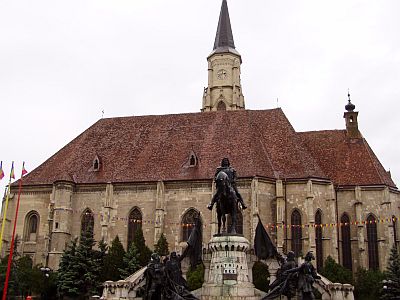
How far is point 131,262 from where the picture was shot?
3133 centimetres

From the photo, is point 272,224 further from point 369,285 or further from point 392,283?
point 392,283

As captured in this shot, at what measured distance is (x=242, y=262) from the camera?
16.0 m

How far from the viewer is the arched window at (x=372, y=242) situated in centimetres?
3516

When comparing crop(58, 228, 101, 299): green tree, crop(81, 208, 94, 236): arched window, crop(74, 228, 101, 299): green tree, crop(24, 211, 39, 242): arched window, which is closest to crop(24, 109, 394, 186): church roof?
crop(81, 208, 94, 236): arched window

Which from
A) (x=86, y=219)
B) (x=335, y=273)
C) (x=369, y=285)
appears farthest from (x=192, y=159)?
(x=369, y=285)

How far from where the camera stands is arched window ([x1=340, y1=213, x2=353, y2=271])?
1399 inches

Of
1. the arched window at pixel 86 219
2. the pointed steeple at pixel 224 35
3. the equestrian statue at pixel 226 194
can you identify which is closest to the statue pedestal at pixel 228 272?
the equestrian statue at pixel 226 194

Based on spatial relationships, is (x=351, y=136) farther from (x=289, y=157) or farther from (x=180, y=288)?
(x=180, y=288)

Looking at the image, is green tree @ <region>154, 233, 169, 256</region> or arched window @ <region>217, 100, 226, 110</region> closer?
green tree @ <region>154, 233, 169, 256</region>

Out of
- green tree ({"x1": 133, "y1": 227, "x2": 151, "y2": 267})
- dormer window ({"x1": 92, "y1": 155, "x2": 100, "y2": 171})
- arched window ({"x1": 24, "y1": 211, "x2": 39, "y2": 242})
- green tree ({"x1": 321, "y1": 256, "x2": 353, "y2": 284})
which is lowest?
green tree ({"x1": 321, "y1": 256, "x2": 353, "y2": 284})

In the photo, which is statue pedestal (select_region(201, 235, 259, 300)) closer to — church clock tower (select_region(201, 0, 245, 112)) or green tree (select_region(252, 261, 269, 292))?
green tree (select_region(252, 261, 269, 292))

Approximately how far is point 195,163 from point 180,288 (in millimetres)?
20598

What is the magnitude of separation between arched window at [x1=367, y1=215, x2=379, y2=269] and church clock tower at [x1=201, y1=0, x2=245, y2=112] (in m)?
20.8

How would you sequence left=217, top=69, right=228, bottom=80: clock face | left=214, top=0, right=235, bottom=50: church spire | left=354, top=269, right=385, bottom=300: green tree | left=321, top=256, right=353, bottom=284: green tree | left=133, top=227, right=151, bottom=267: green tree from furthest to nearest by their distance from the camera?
left=214, top=0, right=235, bottom=50: church spire
left=217, top=69, right=228, bottom=80: clock face
left=133, top=227, right=151, bottom=267: green tree
left=321, top=256, right=353, bottom=284: green tree
left=354, top=269, right=385, bottom=300: green tree
